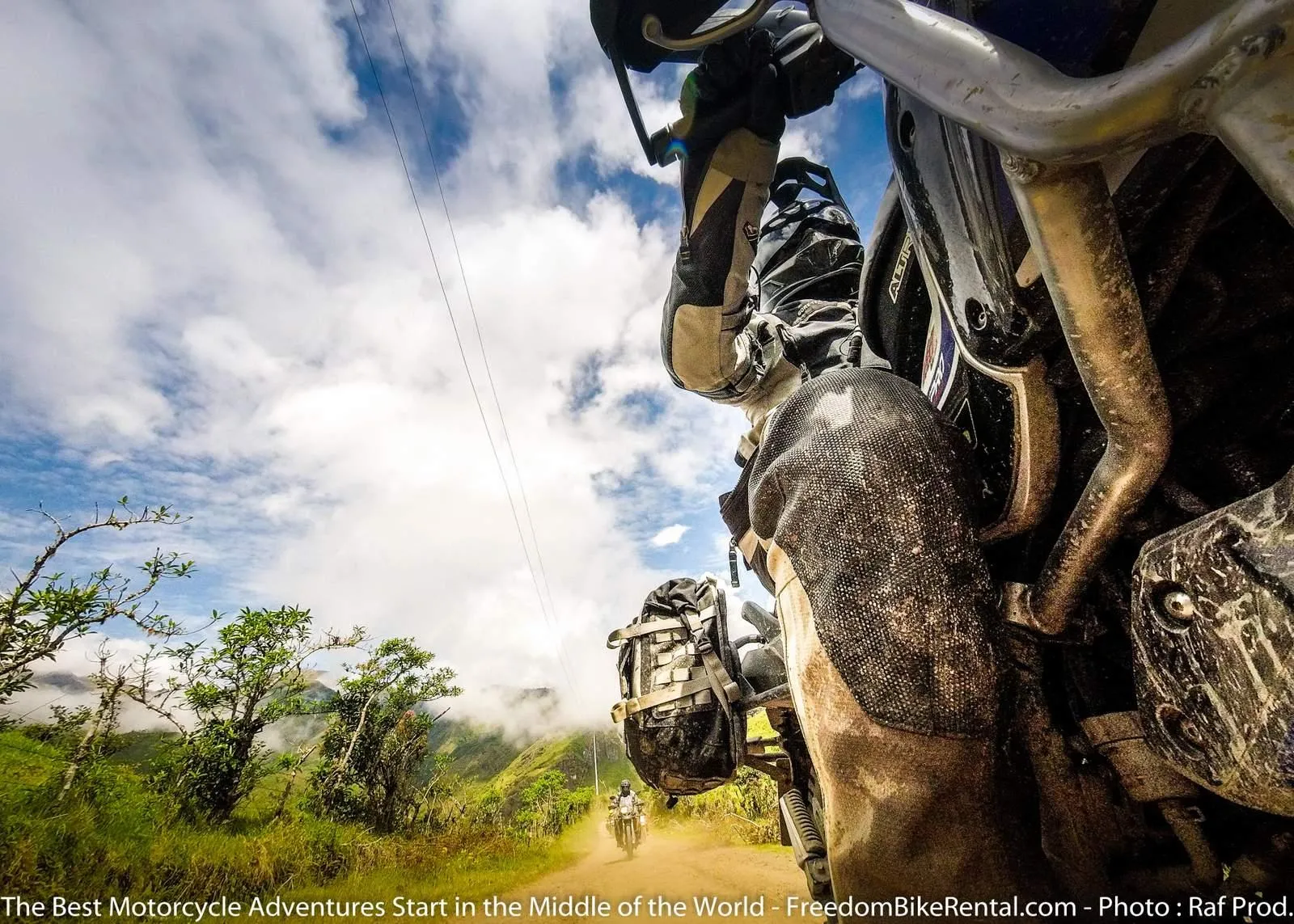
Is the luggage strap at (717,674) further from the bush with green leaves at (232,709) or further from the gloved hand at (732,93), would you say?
the bush with green leaves at (232,709)

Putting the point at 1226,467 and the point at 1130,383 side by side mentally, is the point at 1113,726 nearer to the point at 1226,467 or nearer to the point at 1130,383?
the point at 1226,467

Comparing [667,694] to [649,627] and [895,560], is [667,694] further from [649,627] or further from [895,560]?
[895,560]

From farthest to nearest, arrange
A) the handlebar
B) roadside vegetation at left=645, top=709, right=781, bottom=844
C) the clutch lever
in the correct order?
1. roadside vegetation at left=645, top=709, right=781, bottom=844
2. the handlebar
3. the clutch lever

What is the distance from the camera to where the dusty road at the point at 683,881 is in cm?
822

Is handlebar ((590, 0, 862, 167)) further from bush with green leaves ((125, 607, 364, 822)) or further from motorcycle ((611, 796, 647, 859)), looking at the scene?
motorcycle ((611, 796, 647, 859))

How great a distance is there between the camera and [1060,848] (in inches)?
43.9

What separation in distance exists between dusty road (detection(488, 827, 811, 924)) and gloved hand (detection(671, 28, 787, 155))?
9373 millimetres

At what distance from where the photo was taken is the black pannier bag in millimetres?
2254

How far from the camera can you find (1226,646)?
56 centimetres

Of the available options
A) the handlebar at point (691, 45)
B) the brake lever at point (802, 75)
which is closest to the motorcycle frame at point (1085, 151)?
the handlebar at point (691, 45)

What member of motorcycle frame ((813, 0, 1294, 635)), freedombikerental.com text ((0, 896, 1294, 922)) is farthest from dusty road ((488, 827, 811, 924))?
motorcycle frame ((813, 0, 1294, 635))

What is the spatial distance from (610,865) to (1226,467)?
57.9ft

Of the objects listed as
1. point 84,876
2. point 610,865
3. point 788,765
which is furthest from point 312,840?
point 788,765

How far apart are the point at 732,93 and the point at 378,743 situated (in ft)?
60.4
